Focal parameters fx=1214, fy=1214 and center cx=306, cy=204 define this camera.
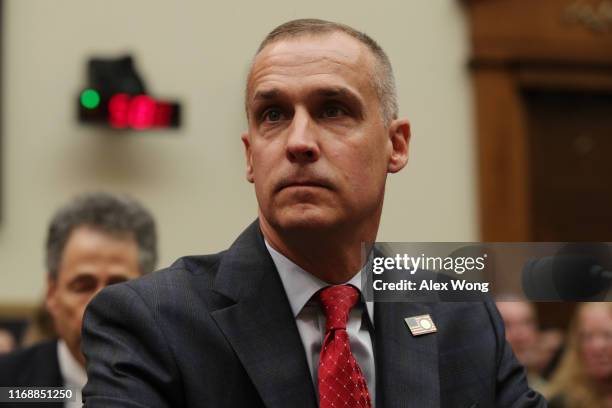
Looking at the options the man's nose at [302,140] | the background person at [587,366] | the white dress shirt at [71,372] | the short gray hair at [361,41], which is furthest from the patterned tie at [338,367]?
the white dress shirt at [71,372]

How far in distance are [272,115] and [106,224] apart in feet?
3.89

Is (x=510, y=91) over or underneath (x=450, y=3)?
underneath

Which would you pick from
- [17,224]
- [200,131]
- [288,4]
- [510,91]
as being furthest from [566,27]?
[17,224]

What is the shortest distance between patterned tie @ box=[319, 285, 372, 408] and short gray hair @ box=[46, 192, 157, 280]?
108 centimetres

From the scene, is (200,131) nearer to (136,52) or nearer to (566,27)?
(136,52)

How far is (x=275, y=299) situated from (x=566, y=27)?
449cm

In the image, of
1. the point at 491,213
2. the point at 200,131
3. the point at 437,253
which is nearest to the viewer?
the point at 437,253

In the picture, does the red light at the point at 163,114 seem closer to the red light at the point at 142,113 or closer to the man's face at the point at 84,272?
the red light at the point at 142,113

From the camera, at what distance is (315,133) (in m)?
2.10

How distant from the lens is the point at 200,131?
546 cm

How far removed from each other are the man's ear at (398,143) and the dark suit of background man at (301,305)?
5 cm

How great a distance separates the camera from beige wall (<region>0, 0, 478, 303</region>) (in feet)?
A: 16.9

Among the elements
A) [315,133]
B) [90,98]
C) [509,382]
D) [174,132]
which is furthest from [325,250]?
[174,132]

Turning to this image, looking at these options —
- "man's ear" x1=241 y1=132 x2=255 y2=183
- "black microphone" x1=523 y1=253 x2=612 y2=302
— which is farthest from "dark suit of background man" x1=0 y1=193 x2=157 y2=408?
"black microphone" x1=523 y1=253 x2=612 y2=302
